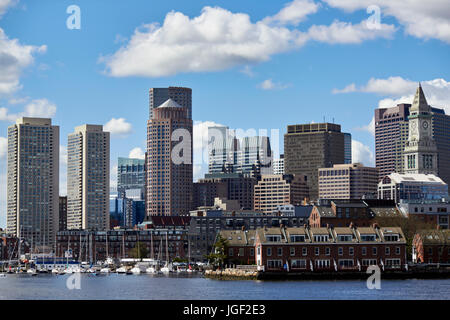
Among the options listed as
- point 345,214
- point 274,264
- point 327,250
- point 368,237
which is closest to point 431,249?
point 368,237

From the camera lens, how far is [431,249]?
164625mm

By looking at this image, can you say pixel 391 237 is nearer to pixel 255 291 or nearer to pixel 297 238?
pixel 297 238

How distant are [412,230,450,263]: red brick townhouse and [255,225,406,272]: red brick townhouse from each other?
62.4 feet

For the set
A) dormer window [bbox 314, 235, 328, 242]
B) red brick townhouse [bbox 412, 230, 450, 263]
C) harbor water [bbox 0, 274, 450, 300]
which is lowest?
harbor water [bbox 0, 274, 450, 300]

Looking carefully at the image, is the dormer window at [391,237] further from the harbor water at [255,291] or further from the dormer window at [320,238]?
the dormer window at [320,238]

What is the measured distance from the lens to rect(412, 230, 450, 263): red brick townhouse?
16362cm

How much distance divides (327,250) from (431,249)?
2899 centimetres

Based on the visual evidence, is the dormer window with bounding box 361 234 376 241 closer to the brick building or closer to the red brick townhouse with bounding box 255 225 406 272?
the red brick townhouse with bounding box 255 225 406 272

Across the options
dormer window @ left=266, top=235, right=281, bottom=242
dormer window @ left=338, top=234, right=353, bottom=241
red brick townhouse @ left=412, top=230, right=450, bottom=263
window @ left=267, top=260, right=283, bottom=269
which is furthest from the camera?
red brick townhouse @ left=412, top=230, right=450, bottom=263

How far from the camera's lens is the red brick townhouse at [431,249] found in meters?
164

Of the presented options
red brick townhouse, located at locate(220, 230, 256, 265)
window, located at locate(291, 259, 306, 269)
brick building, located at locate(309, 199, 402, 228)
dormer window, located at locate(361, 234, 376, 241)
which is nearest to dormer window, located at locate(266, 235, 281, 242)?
window, located at locate(291, 259, 306, 269)

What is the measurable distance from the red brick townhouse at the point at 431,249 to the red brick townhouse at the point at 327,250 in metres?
19.0

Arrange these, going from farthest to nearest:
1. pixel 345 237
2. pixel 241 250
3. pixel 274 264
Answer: pixel 241 250 < pixel 345 237 < pixel 274 264

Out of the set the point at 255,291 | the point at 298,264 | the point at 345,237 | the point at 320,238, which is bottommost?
the point at 255,291
